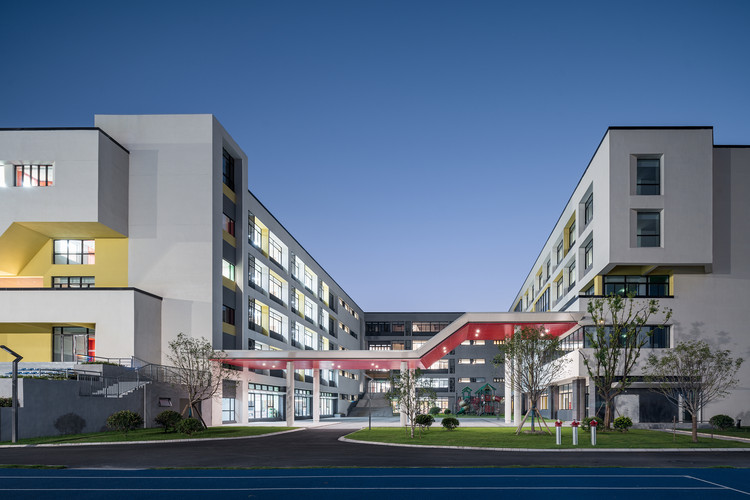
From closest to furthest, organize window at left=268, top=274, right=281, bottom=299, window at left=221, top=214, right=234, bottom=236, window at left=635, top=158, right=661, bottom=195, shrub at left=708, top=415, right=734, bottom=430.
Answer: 1. shrub at left=708, top=415, right=734, bottom=430
2. window at left=635, top=158, right=661, bottom=195
3. window at left=221, top=214, right=234, bottom=236
4. window at left=268, top=274, right=281, bottom=299

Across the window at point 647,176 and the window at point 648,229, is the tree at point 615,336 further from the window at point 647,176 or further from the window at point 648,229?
the window at point 647,176

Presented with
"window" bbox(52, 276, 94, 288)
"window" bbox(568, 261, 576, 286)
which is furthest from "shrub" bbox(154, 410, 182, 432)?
"window" bbox(568, 261, 576, 286)

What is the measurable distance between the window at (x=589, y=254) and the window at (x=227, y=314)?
91.3 feet

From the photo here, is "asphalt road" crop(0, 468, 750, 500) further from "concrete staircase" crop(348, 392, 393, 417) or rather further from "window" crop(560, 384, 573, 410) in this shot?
"concrete staircase" crop(348, 392, 393, 417)

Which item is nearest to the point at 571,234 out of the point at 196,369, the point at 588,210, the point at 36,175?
the point at 588,210

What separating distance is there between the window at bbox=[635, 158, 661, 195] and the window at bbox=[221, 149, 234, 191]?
30.9 meters

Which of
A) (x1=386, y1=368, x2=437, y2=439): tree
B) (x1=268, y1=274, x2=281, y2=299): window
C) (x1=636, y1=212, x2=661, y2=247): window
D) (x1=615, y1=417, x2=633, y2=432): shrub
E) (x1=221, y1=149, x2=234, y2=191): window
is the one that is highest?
(x1=221, y1=149, x2=234, y2=191): window

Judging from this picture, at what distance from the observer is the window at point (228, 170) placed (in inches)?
2133

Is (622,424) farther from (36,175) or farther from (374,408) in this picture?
(374,408)

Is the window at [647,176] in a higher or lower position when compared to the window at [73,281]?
higher

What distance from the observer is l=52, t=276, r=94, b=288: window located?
49425 millimetres

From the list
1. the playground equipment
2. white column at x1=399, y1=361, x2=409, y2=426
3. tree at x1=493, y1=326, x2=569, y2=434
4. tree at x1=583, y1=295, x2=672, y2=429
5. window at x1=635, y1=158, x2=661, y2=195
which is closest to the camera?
tree at x1=493, y1=326, x2=569, y2=434

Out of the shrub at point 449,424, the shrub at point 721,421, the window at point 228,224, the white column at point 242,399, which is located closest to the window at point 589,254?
the shrub at point 721,421

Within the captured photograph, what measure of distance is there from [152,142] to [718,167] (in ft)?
131
